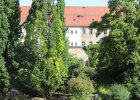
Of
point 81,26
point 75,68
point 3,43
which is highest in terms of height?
point 81,26

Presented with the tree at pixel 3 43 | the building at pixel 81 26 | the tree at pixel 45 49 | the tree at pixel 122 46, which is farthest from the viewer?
the building at pixel 81 26

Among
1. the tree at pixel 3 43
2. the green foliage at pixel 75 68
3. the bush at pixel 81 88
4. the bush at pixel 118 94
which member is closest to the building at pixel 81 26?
the green foliage at pixel 75 68

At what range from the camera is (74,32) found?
43.6 m

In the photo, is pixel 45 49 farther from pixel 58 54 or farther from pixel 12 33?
pixel 12 33

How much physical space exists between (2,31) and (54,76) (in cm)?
450

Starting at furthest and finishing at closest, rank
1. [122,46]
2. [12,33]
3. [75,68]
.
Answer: [75,68]
[122,46]
[12,33]

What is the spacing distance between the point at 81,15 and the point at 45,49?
30.2 meters

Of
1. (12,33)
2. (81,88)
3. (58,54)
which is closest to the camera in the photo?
(58,54)

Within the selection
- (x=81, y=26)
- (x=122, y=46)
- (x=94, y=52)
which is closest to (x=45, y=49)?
(x=122, y=46)

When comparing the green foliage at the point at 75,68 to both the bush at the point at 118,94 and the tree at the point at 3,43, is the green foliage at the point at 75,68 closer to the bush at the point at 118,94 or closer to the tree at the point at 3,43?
the bush at the point at 118,94

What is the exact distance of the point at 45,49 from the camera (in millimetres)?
14945

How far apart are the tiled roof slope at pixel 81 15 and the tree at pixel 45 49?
2779 cm

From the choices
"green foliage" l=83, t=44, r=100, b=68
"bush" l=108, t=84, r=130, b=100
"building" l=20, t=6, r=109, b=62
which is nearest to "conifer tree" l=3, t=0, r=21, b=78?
"green foliage" l=83, t=44, r=100, b=68

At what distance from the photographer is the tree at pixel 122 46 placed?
17.2 metres
